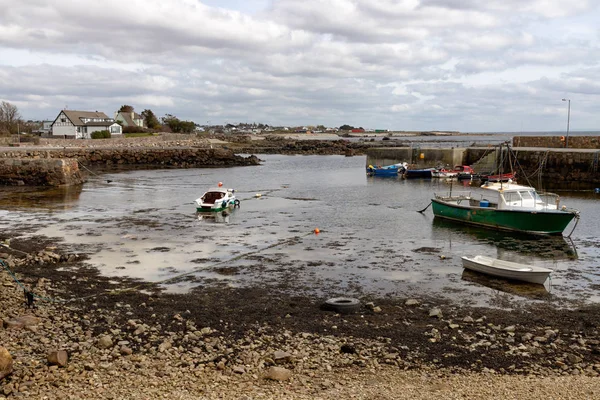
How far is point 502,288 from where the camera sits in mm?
14148

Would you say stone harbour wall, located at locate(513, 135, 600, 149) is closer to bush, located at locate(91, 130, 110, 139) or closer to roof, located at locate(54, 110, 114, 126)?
bush, located at locate(91, 130, 110, 139)

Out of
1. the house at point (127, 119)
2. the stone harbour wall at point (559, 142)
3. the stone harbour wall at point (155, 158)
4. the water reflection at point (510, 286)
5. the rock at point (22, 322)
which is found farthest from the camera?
the house at point (127, 119)

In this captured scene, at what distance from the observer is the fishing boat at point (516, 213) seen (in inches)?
841

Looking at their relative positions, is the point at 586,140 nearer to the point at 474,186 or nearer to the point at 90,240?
the point at 474,186

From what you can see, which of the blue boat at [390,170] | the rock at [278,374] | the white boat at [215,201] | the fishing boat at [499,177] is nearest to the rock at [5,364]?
the rock at [278,374]

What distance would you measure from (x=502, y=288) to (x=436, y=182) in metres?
34.1

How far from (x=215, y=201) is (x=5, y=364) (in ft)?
63.6

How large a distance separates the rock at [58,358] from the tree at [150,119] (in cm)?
12160

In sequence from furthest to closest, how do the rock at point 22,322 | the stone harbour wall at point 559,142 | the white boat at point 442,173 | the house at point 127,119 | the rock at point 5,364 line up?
the house at point 127,119
the stone harbour wall at point 559,142
the white boat at point 442,173
the rock at point 22,322
the rock at point 5,364

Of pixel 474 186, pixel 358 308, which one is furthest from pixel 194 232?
pixel 474 186

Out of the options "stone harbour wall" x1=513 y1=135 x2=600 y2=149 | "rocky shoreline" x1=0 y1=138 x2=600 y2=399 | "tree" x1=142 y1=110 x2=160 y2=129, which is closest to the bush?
"tree" x1=142 y1=110 x2=160 y2=129

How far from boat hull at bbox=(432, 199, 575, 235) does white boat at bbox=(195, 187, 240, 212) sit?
10.9m

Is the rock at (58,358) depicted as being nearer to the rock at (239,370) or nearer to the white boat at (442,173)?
the rock at (239,370)

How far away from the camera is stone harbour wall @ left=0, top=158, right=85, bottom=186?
39.4m
